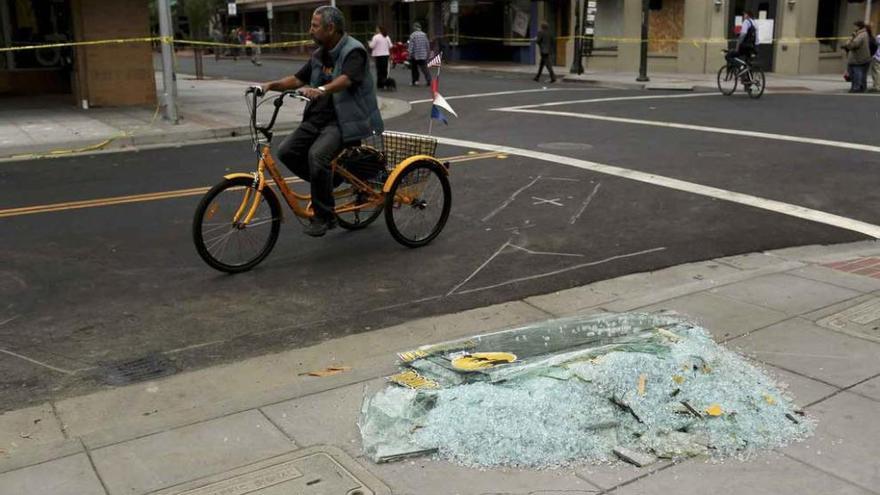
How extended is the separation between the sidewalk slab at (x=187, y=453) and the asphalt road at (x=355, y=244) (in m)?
0.97

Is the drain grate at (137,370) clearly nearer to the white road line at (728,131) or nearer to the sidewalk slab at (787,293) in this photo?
the sidewalk slab at (787,293)

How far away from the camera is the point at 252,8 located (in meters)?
60.7

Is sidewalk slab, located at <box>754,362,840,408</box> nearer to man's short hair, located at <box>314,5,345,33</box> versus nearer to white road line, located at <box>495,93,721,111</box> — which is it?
man's short hair, located at <box>314,5,345,33</box>

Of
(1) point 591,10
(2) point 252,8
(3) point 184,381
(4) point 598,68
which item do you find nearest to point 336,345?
(3) point 184,381

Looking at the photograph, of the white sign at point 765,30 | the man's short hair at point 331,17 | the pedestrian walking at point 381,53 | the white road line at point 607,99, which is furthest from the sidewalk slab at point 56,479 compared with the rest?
the white sign at point 765,30

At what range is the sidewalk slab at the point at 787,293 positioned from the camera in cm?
560

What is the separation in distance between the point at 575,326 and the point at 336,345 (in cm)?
147

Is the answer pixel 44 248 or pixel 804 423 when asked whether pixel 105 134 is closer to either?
pixel 44 248

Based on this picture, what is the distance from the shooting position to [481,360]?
447cm

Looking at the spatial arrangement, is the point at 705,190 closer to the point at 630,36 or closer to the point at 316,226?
the point at 316,226

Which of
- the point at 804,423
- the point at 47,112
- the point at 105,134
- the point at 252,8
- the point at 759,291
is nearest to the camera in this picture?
the point at 804,423

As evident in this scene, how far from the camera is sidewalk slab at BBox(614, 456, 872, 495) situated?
3322mm

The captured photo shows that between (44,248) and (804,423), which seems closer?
(804,423)

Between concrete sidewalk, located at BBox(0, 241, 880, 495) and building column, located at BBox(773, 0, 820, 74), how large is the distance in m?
24.9
